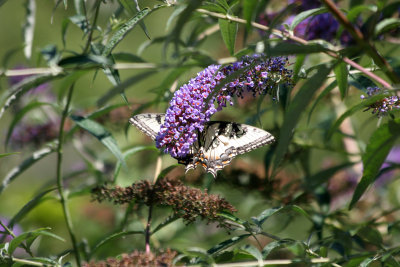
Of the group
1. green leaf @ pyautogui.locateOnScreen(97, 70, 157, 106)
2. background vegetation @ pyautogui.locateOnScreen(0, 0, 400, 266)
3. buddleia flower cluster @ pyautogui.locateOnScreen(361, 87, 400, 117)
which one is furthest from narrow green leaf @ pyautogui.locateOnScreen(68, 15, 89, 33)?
buddleia flower cluster @ pyautogui.locateOnScreen(361, 87, 400, 117)

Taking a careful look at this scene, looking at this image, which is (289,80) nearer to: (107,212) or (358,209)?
(358,209)

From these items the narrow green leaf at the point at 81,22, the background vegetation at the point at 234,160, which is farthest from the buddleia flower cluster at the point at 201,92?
the narrow green leaf at the point at 81,22

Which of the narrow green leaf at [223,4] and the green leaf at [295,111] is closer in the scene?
the green leaf at [295,111]

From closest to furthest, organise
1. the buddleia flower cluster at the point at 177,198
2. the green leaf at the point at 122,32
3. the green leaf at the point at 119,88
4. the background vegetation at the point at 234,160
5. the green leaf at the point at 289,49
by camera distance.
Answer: the green leaf at the point at 119,88 < the green leaf at the point at 289,49 < the background vegetation at the point at 234,160 < the green leaf at the point at 122,32 < the buddleia flower cluster at the point at 177,198

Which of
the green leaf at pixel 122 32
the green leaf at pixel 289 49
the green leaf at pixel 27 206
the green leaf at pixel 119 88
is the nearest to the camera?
the green leaf at pixel 119 88

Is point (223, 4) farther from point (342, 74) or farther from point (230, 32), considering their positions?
point (342, 74)

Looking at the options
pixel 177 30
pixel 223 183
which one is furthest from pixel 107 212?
pixel 177 30

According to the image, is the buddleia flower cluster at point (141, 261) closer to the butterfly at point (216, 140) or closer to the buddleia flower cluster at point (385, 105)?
the butterfly at point (216, 140)
